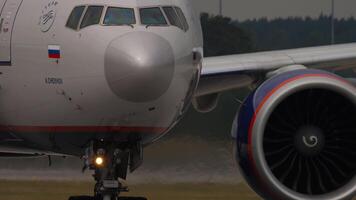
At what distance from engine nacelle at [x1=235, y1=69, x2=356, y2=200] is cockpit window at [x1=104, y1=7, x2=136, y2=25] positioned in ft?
5.82

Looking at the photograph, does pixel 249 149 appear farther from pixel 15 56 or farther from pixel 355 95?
pixel 15 56

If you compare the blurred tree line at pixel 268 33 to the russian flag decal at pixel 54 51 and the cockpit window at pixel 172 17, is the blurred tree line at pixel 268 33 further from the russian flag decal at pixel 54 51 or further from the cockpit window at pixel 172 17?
the russian flag decal at pixel 54 51

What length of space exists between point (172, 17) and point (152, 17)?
0.32m

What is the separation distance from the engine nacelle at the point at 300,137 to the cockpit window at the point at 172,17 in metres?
1.26

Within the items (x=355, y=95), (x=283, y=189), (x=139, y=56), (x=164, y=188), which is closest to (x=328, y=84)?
(x=355, y=95)

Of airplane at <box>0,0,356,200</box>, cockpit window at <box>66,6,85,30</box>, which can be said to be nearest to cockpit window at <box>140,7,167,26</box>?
airplane at <box>0,0,356,200</box>

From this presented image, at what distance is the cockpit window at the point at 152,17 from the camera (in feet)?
48.3

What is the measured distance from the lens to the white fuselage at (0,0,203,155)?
46.9 feet

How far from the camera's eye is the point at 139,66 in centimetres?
1398

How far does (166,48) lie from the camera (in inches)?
566

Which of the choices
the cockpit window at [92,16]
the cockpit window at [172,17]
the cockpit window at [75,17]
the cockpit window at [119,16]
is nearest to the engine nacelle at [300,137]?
the cockpit window at [172,17]

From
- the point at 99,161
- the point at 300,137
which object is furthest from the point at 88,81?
the point at 300,137

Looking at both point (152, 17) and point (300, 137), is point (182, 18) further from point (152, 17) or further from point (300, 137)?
point (300, 137)

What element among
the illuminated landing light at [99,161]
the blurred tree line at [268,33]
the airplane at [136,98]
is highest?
the airplane at [136,98]
